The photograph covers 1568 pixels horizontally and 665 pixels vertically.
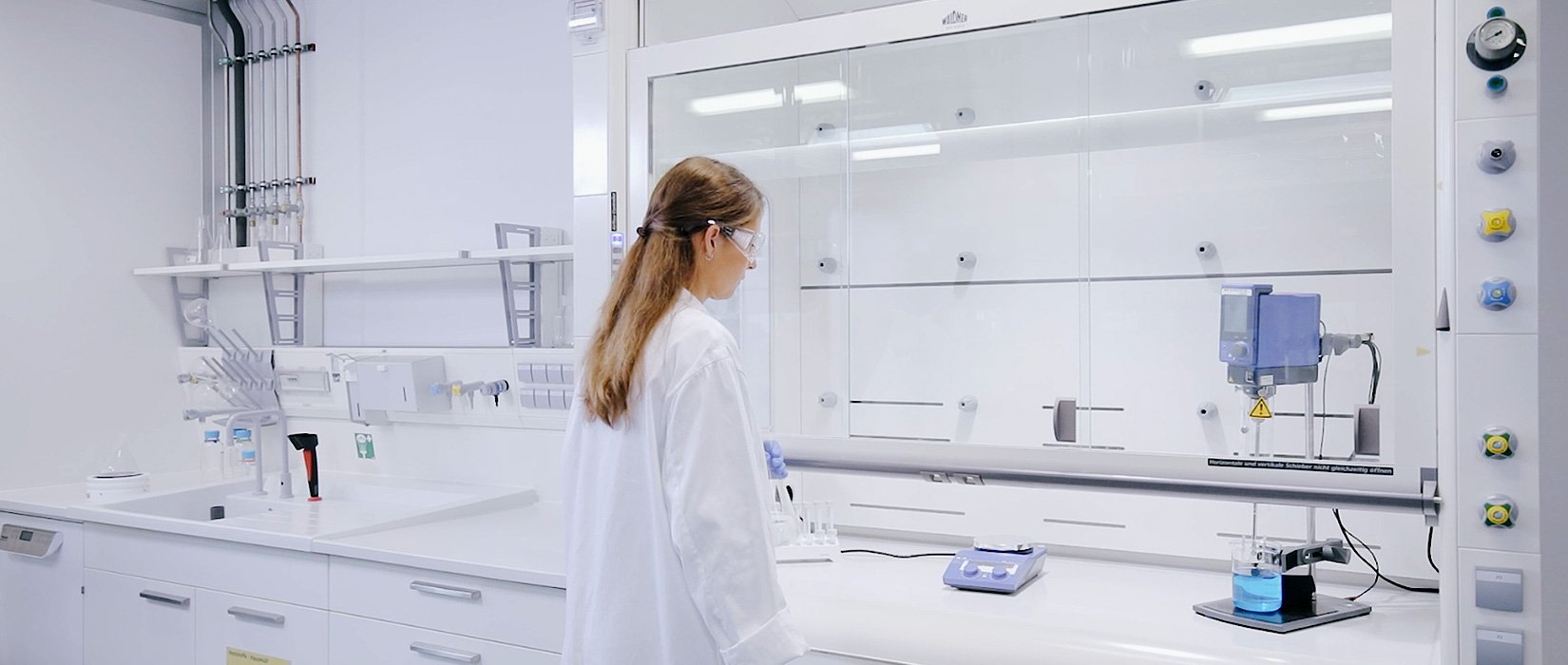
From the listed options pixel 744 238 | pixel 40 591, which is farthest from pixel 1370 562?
pixel 40 591

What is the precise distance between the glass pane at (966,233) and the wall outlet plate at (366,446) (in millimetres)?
1723

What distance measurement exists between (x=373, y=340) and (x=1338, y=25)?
277 centimetres

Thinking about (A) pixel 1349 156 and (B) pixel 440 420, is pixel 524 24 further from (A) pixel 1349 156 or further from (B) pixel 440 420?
(A) pixel 1349 156

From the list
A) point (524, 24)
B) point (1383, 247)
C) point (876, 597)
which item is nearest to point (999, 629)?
point (876, 597)

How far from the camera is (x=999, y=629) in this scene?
5.40 feet

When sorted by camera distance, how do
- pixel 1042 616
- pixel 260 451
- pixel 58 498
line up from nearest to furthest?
pixel 1042 616 → pixel 58 498 → pixel 260 451

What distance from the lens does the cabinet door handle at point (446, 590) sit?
210cm

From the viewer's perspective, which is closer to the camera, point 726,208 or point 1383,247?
point 726,208

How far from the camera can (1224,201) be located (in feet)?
6.35

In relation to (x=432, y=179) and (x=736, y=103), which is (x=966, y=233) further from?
(x=432, y=179)

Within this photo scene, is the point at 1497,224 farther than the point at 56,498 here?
No

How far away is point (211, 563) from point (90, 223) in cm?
141

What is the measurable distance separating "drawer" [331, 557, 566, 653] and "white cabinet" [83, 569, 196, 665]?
54 cm

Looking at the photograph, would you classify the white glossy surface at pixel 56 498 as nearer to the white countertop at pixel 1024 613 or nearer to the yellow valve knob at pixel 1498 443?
the white countertop at pixel 1024 613
